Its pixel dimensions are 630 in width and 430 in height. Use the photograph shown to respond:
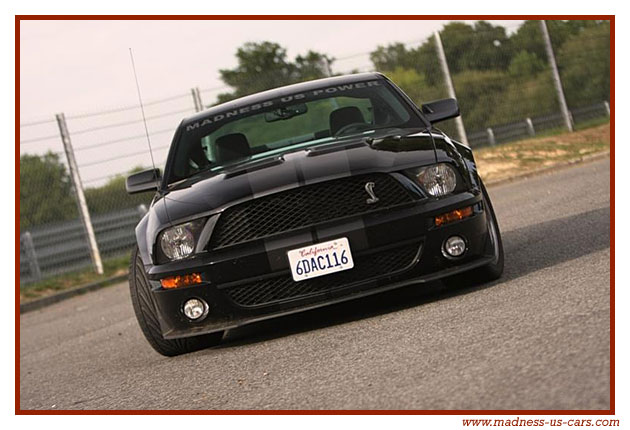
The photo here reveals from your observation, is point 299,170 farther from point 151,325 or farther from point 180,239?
point 151,325

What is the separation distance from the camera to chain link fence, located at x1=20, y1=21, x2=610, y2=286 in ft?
51.2

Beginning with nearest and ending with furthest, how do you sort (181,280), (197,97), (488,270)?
(181,280) → (488,270) → (197,97)

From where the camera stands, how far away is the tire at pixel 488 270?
242 inches

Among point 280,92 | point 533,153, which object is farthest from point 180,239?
point 533,153

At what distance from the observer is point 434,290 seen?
21.5 ft

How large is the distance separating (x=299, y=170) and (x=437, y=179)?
2.35 feet

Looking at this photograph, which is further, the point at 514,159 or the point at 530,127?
the point at 530,127

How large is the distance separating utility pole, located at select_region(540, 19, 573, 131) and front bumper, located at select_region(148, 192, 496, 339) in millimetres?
14386

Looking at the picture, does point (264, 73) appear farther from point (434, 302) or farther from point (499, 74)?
point (434, 302)

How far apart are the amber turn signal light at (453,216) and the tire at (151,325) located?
1.47 metres

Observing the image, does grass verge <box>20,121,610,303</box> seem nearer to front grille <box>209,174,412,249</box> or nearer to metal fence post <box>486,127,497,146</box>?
metal fence post <box>486,127,497,146</box>

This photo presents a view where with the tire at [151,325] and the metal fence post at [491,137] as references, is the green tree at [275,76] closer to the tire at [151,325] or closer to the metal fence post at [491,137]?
the metal fence post at [491,137]

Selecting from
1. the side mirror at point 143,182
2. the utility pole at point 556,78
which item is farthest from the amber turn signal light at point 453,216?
the utility pole at point 556,78
